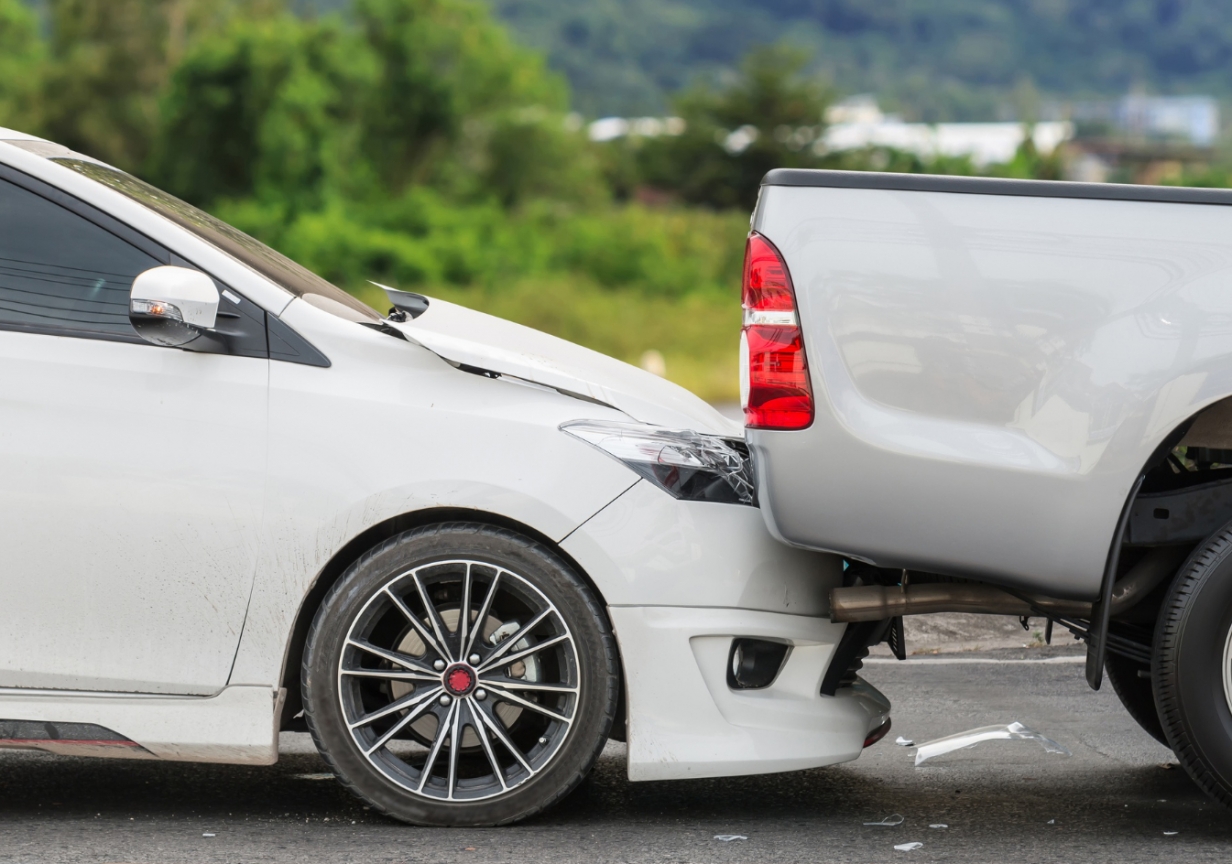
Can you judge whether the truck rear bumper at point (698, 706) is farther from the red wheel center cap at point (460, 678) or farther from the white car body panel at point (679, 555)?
the red wheel center cap at point (460, 678)

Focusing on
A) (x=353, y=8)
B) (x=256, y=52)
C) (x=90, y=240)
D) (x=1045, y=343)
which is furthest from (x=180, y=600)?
(x=353, y=8)

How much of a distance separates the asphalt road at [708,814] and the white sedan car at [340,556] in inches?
7.9

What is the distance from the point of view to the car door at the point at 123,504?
370 cm

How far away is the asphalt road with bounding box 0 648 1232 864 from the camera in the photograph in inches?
147

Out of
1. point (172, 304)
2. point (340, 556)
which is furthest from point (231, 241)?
point (340, 556)

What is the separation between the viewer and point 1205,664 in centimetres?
368

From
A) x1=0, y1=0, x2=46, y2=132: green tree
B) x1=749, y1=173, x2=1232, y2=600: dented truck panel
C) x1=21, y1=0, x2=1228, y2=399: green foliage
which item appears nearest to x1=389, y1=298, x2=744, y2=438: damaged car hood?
x1=749, y1=173, x2=1232, y2=600: dented truck panel

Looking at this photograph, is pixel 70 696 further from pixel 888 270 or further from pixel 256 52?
pixel 256 52

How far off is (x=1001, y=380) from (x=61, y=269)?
2.40 metres

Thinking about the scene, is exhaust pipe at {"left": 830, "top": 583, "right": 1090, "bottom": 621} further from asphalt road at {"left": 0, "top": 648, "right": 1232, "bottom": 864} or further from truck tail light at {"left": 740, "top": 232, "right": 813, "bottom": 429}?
asphalt road at {"left": 0, "top": 648, "right": 1232, "bottom": 864}

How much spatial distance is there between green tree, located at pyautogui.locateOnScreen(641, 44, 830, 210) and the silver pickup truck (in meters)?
62.9

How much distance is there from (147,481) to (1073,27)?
669 ft

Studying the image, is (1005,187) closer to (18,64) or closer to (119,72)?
(119,72)

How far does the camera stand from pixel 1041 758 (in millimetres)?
4668
